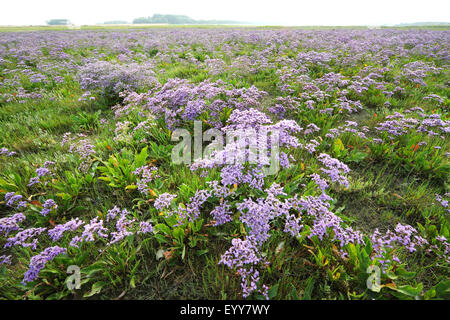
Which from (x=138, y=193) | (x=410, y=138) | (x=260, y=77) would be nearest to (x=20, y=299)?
(x=138, y=193)

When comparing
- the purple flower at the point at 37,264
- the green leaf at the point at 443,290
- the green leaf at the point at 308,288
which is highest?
the purple flower at the point at 37,264

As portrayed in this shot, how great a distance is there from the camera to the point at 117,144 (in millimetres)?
4691

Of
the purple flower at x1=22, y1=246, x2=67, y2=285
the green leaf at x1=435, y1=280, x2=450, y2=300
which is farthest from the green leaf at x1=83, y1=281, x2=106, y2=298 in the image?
the green leaf at x1=435, y1=280, x2=450, y2=300

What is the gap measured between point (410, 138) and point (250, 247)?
4697 mm

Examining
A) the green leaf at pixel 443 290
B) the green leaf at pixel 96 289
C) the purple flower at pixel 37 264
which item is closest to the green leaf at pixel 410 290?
the green leaf at pixel 443 290

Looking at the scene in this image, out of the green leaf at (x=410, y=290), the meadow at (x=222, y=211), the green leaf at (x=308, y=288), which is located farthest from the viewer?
the meadow at (x=222, y=211)

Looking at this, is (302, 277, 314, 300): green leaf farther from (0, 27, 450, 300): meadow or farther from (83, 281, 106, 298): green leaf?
(83, 281, 106, 298): green leaf

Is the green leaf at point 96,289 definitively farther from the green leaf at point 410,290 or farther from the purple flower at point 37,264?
the green leaf at point 410,290

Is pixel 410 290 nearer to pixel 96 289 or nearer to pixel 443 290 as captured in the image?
pixel 443 290

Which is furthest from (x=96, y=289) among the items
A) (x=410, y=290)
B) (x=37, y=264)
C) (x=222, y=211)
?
(x=410, y=290)

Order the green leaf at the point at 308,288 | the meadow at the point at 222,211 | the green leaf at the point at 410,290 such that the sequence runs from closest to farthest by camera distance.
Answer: the green leaf at the point at 410,290 < the green leaf at the point at 308,288 < the meadow at the point at 222,211

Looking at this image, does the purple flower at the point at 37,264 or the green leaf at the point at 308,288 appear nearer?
the purple flower at the point at 37,264

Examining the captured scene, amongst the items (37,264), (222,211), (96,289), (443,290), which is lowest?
(96,289)
